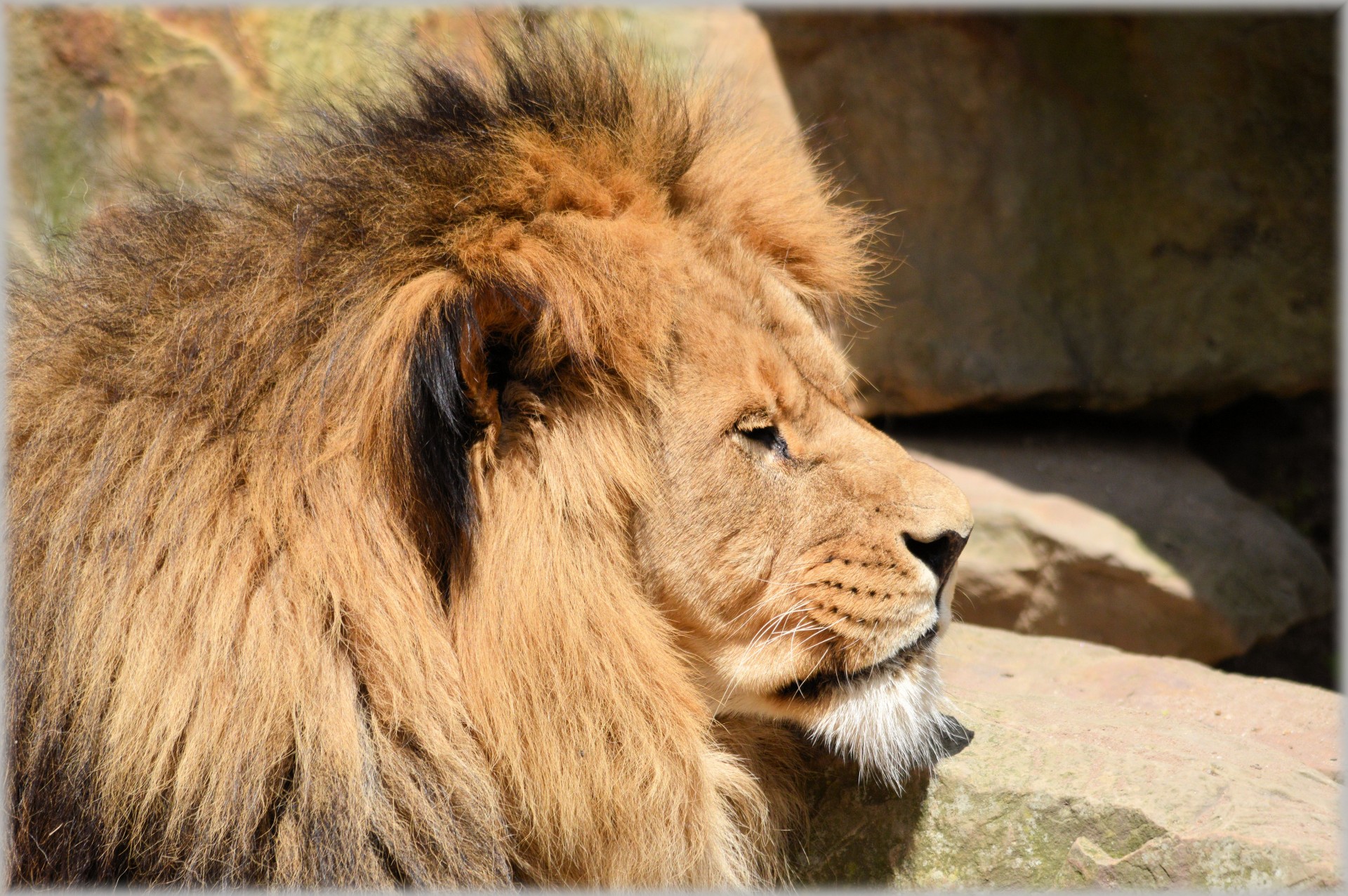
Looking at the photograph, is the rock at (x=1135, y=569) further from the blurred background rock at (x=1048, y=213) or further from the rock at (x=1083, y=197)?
the rock at (x=1083, y=197)

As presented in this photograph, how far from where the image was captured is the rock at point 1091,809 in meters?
2.03

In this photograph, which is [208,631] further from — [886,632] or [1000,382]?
[1000,382]

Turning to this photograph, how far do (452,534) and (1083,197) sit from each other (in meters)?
3.28

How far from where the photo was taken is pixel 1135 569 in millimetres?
3904

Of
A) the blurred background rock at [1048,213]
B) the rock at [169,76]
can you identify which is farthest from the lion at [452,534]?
the rock at [169,76]

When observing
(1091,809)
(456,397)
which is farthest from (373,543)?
(1091,809)

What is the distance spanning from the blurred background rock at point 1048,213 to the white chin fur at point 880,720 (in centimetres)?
191

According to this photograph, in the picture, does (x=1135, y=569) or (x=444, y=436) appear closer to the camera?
(x=444, y=436)

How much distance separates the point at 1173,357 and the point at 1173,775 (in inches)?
103

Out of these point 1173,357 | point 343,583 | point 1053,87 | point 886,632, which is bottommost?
point 1173,357

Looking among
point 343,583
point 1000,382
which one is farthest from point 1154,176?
point 343,583

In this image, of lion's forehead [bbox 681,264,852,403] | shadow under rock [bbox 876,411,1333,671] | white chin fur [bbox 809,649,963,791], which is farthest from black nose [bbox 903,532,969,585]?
shadow under rock [bbox 876,411,1333,671]

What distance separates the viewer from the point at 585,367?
2.00m

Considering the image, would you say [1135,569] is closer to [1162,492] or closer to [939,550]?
[1162,492]
